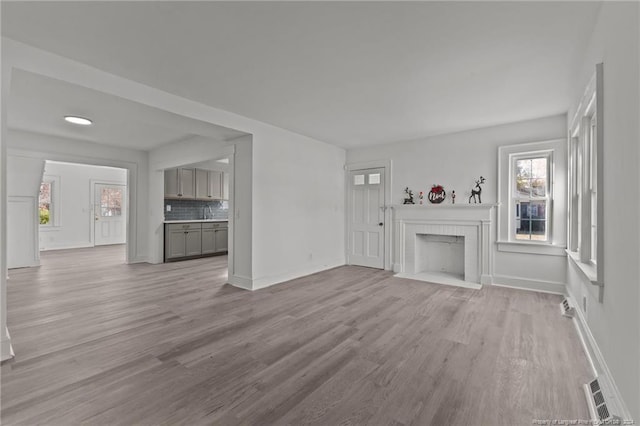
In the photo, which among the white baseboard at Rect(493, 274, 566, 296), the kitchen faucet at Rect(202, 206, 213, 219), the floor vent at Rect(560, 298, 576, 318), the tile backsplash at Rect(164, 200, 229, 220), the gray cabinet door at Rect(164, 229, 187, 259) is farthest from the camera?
the kitchen faucet at Rect(202, 206, 213, 219)

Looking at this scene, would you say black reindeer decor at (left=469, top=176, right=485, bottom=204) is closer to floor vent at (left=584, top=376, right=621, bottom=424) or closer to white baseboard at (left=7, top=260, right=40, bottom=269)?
floor vent at (left=584, top=376, right=621, bottom=424)

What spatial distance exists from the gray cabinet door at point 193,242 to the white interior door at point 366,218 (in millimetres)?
3788

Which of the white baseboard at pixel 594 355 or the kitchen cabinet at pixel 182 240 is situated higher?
the kitchen cabinet at pixel 182 240

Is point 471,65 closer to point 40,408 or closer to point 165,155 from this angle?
point 40,408

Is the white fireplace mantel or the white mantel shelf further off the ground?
the white mantel shelf

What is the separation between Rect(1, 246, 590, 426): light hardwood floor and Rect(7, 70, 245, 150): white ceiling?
235 cm

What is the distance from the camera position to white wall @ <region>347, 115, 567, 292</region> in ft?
13.6

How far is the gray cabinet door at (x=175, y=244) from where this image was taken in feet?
21.8

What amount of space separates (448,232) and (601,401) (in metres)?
3.47

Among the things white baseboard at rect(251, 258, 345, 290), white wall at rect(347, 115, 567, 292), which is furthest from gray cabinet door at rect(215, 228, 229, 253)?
white wall at rect(347, 115, 567, 292)

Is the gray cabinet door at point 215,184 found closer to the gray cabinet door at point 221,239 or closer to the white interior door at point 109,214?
the gray cabinet door at point 221,239

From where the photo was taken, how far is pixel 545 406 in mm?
1728

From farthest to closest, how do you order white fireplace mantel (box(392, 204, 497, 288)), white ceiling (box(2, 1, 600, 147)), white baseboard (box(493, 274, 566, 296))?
white fireplace mantel (box(392, 204, 497, 288))
white baseboard (box(493, 274, 566, 296))
white ceiling (box(2, 1, 600, 147))

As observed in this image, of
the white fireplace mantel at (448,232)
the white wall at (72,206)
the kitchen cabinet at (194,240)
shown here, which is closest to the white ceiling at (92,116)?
the kitchen cabinet at (194,240)
